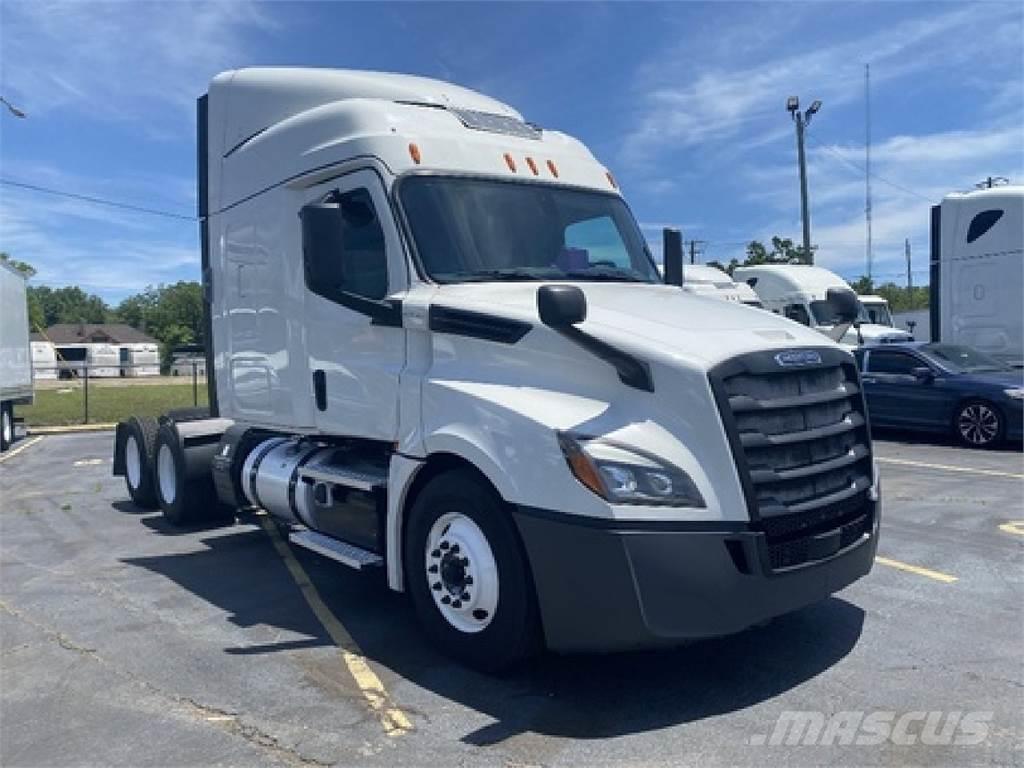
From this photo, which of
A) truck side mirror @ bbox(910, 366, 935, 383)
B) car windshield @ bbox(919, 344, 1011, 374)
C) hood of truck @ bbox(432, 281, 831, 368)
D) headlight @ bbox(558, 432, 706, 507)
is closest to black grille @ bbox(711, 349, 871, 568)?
hood of truck @ bbox(432, 281, 831, 368)

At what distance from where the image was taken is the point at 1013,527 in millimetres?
7859

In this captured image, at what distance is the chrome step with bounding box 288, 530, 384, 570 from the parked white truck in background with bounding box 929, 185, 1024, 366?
13847mm

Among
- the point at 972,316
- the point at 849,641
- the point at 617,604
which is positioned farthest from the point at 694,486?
the point at 972,316

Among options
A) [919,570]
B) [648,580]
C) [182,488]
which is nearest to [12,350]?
[182,488]

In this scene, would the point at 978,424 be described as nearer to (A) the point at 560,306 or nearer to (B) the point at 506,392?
(B) the point at 506,392

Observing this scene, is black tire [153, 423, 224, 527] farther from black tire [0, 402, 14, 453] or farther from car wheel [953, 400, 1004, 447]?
car wheel [953, 400, 1004, 447]

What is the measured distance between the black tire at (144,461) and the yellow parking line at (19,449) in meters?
7.26

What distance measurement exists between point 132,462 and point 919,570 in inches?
326

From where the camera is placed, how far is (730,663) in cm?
475

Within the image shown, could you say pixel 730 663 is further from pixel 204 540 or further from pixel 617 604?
pixel 204 540

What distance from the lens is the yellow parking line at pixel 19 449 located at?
54.5ft

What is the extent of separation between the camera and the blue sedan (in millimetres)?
13336

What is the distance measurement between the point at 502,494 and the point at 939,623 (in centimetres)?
289

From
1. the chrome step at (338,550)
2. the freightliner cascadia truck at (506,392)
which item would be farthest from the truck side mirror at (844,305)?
the chrome step at (338,550)
